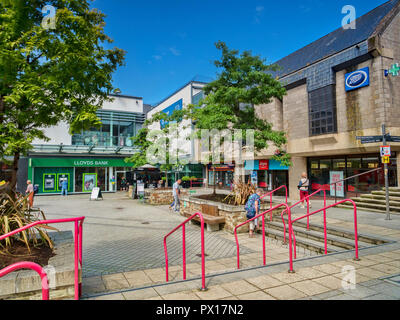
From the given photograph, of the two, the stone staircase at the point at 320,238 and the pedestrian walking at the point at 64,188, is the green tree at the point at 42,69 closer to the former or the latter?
the stone staircase at the point at 320,238

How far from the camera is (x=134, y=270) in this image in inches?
220

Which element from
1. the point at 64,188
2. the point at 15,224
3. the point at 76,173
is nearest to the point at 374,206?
the point at 15,224

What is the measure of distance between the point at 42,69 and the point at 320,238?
792 centimetres

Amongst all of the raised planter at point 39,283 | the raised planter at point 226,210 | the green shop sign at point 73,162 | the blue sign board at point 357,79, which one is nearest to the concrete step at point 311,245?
the raised planter at point 226,210

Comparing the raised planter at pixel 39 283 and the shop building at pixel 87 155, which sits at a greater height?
the shop building at pixel 87 155

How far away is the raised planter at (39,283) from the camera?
3.19 m

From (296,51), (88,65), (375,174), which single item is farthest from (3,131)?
(296,51)

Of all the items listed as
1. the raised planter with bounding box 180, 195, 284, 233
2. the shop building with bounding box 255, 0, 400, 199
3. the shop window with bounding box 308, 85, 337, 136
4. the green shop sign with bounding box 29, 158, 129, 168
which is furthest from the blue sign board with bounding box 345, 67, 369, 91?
the green shop sign with bounding box 29, 158, 129, 168

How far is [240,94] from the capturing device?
36.3 ft

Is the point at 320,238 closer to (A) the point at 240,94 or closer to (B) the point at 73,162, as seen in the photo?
(A) the point at 240,94

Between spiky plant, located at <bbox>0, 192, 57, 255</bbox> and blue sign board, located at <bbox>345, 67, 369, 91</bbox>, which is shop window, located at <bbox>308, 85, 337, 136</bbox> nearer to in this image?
blue sign board, located at <bbox>345, 67, 369, 91</bbox>

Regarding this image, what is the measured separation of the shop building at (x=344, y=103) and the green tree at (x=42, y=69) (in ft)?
46.2
